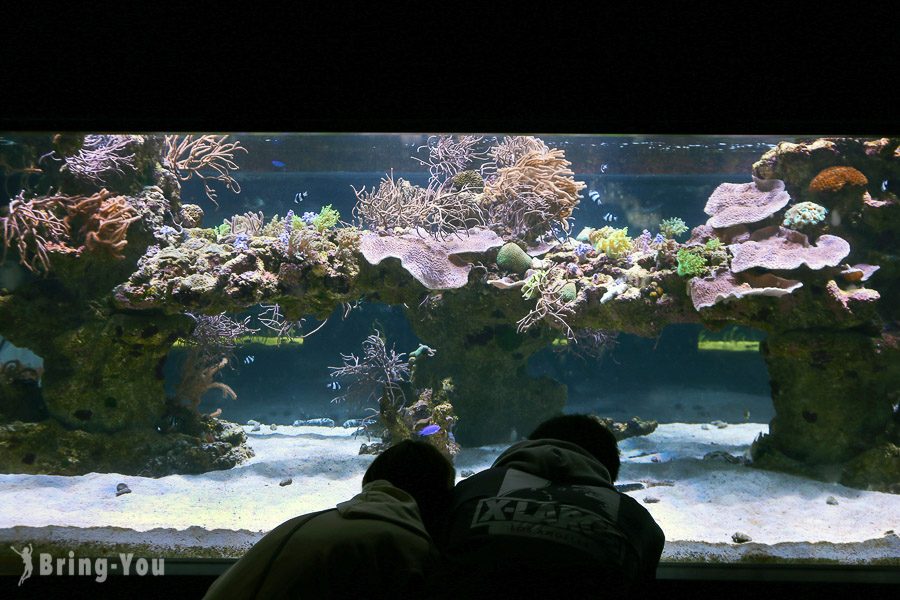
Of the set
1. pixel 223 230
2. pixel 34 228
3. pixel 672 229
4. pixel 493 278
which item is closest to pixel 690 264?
pixel 672 229

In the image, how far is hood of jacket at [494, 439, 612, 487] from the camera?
5.91ft

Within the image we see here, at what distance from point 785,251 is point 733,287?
0.69 m

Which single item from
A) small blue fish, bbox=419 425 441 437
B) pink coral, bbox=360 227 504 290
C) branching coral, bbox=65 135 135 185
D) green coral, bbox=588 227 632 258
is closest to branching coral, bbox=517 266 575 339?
green coral, bbox=588 227 632 258

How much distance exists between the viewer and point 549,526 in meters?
1.49

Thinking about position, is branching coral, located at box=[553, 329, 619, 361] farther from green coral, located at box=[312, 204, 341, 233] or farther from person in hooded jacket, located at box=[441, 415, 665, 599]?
person in hooded jacket, located at box=[441, 415, 665, 599]

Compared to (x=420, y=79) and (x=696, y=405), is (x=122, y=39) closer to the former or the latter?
(x=420, y=79)

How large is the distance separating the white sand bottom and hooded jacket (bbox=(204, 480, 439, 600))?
232 centimetres

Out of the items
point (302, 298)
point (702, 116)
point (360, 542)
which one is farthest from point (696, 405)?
point (360, 542)

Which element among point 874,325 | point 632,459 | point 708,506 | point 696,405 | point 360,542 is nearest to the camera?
point 360,542

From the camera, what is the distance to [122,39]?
8.13 feet

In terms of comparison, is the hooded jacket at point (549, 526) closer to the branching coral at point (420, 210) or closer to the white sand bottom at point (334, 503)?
the white sand bottom at point (334, 503)

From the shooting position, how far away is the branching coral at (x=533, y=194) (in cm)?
604

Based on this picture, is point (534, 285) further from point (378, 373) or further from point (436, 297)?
point (378, 373)

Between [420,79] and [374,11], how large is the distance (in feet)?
1.17
